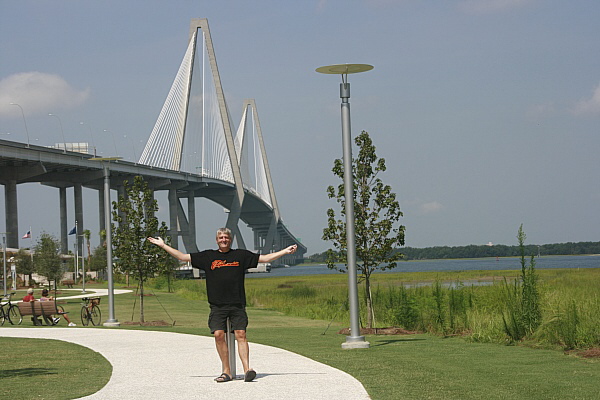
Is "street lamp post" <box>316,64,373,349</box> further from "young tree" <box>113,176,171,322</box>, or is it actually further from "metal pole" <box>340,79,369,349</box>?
"young tree" <box>113,176,171,322</box>

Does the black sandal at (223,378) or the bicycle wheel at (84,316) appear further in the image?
the bicycle wheel at (84,316)

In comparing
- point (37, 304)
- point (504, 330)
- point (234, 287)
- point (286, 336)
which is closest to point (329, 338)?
point (286, 336)

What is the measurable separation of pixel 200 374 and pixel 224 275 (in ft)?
5.18

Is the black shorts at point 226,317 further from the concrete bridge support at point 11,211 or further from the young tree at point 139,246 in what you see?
the concrete bridge support at point 11,211

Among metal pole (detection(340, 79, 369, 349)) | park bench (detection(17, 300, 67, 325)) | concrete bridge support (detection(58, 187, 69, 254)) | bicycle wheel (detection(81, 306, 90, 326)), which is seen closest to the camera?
metal pole (detection(340, 79, 369, 349))

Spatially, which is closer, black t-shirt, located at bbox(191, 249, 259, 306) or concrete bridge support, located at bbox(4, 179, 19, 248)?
black t-shirt, located at bbox(191, 249, 259, 306)

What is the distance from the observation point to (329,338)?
49.5 feet

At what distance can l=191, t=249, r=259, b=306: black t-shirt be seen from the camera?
9.11 metres

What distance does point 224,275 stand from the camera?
912 cm

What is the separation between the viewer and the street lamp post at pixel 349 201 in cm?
1316

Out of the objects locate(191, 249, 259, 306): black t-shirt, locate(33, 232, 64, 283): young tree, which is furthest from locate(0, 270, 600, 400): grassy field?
locate(33, 232, 64, 283): young tree

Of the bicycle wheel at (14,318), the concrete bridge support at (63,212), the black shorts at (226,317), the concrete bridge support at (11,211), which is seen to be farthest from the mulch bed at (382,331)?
the concrete bridge support at (63,212)

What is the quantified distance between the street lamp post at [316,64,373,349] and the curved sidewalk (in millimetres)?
1297

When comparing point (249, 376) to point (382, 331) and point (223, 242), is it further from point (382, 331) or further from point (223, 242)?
point (382, 331)
